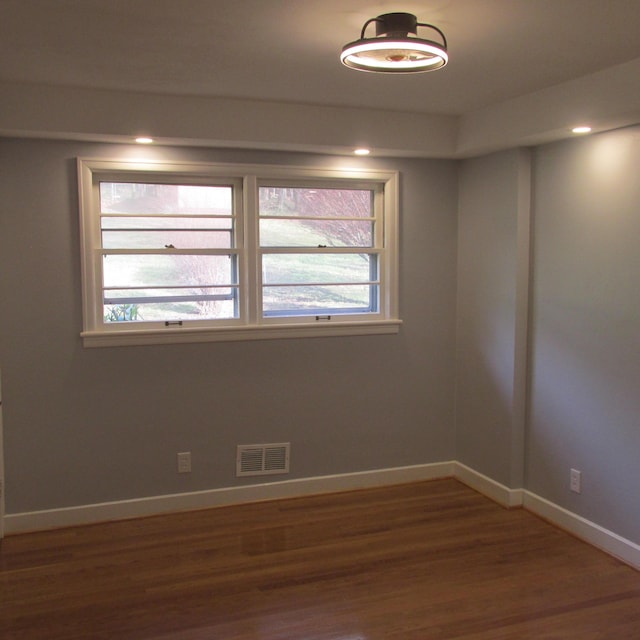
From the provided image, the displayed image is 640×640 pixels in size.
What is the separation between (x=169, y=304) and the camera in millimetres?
4141

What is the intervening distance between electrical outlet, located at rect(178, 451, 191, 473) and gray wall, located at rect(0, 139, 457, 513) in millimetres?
34

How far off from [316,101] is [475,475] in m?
2.63

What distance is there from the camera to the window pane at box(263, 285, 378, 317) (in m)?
4.34

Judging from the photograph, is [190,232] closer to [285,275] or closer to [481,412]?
[285,275]

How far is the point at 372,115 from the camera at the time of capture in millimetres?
4039

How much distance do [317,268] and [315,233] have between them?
0.75ft

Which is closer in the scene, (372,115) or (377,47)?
(377,47)

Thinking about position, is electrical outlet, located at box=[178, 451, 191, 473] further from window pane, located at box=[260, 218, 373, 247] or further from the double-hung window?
window pane, located at box=[260, 218, 373, 247]

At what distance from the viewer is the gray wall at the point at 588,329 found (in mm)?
3398

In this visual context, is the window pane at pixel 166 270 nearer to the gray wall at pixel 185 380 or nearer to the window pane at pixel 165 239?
the window pane at pixel 165 239

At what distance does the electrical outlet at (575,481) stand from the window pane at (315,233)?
75.2 inches

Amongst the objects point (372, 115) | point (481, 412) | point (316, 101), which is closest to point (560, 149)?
point (372, 115)

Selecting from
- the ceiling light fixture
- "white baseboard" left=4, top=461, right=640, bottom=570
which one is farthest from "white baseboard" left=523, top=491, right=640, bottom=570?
the ceiling light fixture

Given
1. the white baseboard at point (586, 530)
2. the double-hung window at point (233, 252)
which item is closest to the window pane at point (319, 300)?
the double-hung window at point (233, 252)
